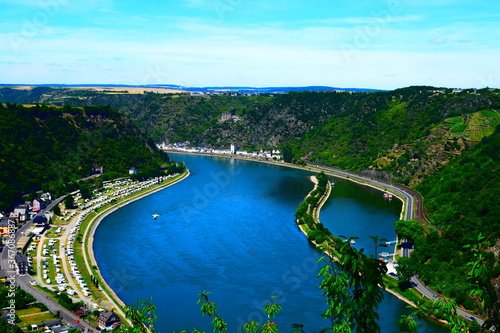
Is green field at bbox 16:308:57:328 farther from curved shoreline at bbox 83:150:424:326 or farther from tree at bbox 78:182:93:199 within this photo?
tree at bbox 78:182:93:199

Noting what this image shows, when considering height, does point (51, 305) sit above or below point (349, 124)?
below

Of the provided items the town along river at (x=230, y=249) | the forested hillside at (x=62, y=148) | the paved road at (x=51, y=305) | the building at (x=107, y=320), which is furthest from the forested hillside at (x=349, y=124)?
the paved road at (x=51, y=305)

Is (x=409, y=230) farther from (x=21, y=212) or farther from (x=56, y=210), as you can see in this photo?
(x=21, y=212)

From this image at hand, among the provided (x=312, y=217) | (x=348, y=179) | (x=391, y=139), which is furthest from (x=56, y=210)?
(x=391, y=139)

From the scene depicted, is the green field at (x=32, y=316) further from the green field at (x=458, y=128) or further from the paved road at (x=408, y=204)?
A: the green field at (x=458, y=128)

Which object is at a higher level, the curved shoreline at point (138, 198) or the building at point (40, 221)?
the building at point (40, 221)

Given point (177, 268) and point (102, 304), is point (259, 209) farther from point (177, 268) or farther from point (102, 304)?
point (102, 304)

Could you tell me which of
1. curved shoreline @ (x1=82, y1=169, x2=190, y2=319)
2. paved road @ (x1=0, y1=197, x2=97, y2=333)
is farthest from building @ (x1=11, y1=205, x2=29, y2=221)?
paved road @ (x1=0, y1=197, x2=97, y2=333)
